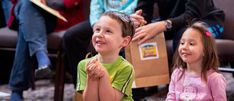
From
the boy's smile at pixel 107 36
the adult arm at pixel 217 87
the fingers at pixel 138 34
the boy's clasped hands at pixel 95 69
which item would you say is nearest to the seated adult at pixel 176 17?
the fingers at pixel 138 34

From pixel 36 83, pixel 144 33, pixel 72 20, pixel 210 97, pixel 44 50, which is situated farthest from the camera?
Result: pixel 36 83

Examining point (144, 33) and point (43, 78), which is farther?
point (43, 78)

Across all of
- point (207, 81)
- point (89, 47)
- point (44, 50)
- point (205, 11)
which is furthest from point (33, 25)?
point (207, 81)

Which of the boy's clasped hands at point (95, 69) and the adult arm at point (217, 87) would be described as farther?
the adult arm at point (217, 87)

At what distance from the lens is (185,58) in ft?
6.72

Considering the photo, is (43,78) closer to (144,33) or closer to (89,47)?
(89,47)

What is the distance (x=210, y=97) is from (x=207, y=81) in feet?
0.23

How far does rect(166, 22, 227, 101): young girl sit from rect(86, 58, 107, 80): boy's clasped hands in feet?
1.50

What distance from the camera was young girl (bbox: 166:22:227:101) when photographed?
2.04 metres

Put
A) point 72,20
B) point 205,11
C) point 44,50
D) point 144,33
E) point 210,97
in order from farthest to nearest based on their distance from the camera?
point 72,20 < point 44,50 < point 205,11 < point 144,33 < point 210,97

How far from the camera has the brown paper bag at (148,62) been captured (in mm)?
2367

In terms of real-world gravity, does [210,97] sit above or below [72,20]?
below

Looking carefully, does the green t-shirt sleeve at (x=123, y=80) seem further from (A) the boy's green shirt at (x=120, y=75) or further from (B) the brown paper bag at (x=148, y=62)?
(B) the brown paper bag at (x=148, y=62)

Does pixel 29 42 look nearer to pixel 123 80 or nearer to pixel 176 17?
pixel 176 17
